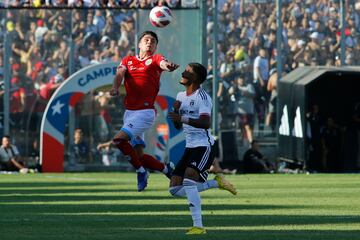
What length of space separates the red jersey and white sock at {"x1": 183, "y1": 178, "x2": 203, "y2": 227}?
4.90 m

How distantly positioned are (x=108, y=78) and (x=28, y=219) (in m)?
17.2

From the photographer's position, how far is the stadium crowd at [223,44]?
32.3 metres

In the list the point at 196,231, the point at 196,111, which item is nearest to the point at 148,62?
the point at 196,111

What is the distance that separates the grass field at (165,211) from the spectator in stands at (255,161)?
16.7 feet

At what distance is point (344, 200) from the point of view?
19031mm

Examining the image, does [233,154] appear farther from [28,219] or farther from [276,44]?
[28,219]

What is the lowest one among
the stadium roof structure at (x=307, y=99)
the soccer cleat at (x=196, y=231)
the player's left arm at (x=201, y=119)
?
the stadium roof structure at (x=307, y=99)

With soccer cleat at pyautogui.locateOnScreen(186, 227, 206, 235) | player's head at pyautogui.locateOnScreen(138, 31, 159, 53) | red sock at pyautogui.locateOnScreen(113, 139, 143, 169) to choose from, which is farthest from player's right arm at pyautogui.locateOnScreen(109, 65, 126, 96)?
soccer cleat at pyautogui.locateOnScreen(186, 227, 206, 235)

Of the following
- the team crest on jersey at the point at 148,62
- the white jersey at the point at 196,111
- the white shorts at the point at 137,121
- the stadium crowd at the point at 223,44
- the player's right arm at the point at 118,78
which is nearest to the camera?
the white jersey at the point at 196,111

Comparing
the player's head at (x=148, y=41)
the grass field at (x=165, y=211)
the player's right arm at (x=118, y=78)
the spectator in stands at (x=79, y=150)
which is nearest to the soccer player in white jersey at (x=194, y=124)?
the grass field at (x=165, y=211)

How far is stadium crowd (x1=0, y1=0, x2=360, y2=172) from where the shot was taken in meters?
32.3

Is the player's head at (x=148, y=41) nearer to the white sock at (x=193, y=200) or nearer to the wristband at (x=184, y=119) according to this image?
the wristband at (x=184, y=119)

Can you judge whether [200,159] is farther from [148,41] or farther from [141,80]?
[141,80]

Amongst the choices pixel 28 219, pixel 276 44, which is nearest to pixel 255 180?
pixel 276 44
